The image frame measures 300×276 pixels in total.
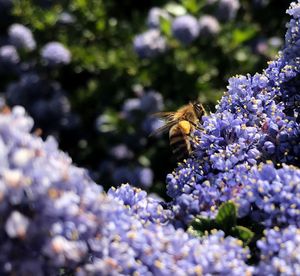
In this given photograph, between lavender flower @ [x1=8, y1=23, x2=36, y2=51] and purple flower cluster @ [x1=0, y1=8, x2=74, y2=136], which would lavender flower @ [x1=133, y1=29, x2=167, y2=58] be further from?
lavender flower @ [x1=8, y1=23, x2=36, y2=51]

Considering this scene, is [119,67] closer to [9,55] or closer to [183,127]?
[9,55]

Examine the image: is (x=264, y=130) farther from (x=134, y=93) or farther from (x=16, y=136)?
(x=134, y=93)

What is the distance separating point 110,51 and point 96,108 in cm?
41

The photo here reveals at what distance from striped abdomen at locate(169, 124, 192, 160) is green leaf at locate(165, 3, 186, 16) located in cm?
247

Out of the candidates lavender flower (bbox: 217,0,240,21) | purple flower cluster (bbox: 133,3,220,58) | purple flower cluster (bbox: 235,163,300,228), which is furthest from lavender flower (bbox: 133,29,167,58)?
purple flower cluster (bbox: 235,163,300,228)

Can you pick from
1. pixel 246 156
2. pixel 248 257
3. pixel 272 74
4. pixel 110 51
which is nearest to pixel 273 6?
pixel 110 51

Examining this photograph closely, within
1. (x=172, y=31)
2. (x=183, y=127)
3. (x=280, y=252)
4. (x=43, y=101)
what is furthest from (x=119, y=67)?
(x=280, y=252)

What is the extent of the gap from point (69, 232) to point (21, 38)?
3617 millimetres

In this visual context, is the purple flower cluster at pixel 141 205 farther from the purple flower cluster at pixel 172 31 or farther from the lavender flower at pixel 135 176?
the purple flower cluster at pixel 172 31

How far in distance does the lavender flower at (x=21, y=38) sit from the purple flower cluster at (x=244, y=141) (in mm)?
2897

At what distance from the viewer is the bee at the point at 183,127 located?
2.33m

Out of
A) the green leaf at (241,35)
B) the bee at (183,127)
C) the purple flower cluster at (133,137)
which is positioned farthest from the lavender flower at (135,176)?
the bee at (183,127)

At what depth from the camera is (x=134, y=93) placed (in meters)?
4.76

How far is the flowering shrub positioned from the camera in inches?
55.1
